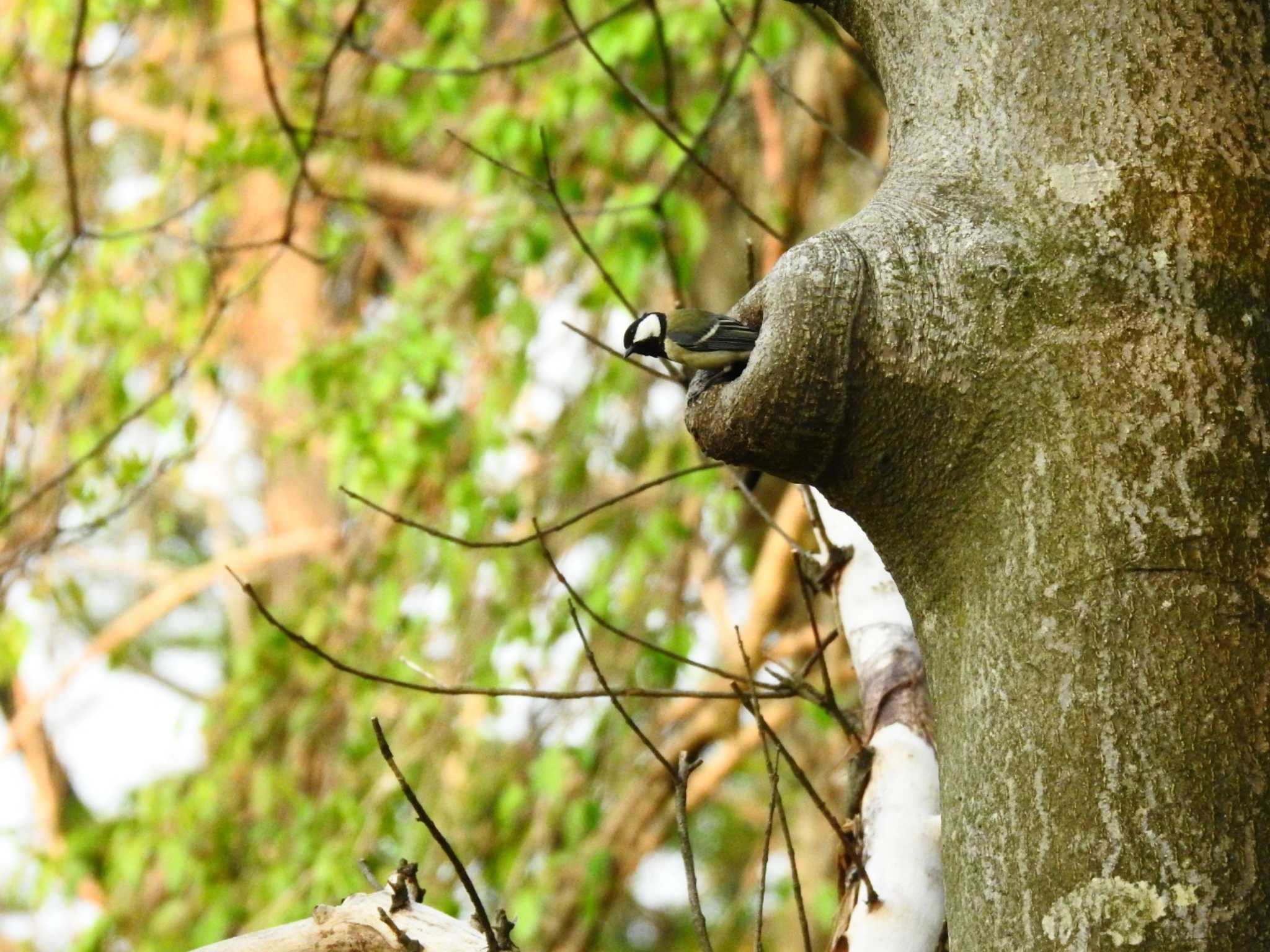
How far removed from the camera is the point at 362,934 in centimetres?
121

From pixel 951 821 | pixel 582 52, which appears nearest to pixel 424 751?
pixel 582 52

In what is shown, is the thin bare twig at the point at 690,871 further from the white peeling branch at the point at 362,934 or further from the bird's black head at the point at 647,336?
the bird's black head at the point at 647,336

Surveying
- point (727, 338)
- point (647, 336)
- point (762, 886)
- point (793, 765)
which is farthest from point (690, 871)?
point (647, 336)

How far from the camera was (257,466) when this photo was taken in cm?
645

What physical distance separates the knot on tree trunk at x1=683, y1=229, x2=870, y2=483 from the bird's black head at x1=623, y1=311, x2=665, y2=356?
572mm

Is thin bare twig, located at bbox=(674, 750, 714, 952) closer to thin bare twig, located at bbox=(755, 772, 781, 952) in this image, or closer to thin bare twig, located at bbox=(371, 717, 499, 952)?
thin bare twig, located at bbox=(755, 772, 781, 952)

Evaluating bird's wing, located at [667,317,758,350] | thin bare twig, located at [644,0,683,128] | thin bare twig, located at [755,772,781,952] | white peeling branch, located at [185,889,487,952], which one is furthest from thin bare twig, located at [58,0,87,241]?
thin bare twig, located at [755,772,781,952]

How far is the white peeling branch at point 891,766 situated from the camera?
4.29 ft

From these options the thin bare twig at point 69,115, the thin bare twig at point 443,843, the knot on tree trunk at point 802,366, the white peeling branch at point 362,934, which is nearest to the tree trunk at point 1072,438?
the knot on tree trunk at point 802,366

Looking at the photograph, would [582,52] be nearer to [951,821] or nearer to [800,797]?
[800,797]

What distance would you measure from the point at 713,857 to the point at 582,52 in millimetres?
4500

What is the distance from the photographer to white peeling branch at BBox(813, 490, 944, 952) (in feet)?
4.29

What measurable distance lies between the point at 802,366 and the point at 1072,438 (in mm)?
194

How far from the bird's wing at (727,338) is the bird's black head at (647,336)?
248 mm
